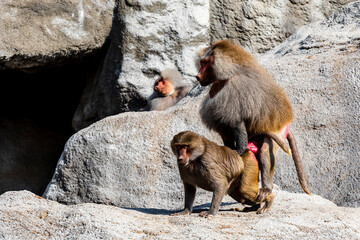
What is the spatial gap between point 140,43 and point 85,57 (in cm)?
89

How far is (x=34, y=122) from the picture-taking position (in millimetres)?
9883

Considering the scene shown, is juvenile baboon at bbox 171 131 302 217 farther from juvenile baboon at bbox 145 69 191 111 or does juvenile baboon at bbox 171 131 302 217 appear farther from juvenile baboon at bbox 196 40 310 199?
juvenile baboon at bbox 145 69 191 111

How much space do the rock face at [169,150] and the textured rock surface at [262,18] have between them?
6.30ft

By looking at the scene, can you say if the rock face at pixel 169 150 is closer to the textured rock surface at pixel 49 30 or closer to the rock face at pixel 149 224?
the rock face at pixel 149 224

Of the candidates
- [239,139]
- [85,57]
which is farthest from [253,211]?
[85,57]

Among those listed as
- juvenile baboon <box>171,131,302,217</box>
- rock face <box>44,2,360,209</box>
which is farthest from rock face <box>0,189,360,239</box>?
rock face <box>44,2,360,209</box>

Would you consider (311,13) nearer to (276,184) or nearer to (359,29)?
(359,29)

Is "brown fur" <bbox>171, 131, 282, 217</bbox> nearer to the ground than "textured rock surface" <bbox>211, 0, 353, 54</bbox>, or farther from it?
nearer to the ground

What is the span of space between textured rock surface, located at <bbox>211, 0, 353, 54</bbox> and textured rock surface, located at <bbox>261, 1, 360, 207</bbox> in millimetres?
1472

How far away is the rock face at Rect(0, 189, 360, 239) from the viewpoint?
10.8 ft

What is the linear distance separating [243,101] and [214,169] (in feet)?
Result: 1.95

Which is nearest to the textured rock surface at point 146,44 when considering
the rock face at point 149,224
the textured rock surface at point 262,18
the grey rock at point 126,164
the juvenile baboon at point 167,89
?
the juvenile baboon at point 167,89

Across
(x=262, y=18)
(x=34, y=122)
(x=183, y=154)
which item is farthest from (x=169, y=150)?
(x=34, y=122)

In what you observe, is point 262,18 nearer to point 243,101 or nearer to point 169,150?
point 169,150
